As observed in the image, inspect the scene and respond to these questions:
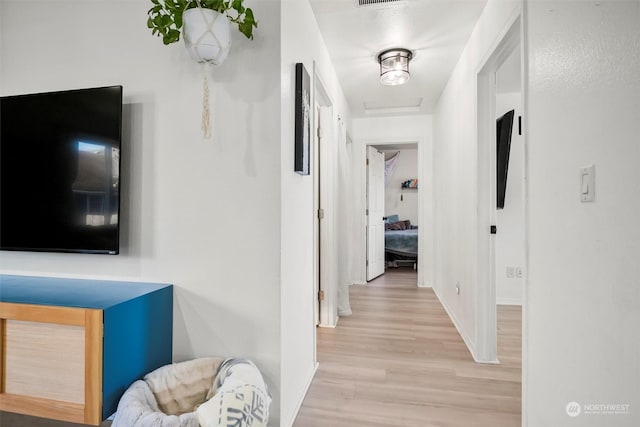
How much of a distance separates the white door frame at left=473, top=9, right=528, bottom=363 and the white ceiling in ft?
1.51

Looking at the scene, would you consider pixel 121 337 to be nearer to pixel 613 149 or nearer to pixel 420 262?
pixel 613 149

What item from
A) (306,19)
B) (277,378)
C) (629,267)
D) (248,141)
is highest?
(306,19)

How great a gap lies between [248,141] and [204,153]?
24 cm

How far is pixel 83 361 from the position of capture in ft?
4.22

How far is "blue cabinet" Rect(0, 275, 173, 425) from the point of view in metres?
1.26

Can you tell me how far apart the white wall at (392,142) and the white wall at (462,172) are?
48 centimetres

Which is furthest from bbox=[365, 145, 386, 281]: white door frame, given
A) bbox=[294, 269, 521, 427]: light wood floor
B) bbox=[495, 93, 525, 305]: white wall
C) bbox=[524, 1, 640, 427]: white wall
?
bbox=[524, 1, 640, 427]: white wall

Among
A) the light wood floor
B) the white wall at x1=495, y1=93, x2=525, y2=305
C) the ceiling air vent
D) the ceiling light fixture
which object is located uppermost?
the ceiling air vent

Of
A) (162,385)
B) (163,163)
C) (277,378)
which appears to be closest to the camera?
(162,385)

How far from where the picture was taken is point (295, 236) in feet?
5.88

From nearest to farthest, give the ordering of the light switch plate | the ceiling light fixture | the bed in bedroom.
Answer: the light switch plate
the ceiling light fixture
the bed in bedroom

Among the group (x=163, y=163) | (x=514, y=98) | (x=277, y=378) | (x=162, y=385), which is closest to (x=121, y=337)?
(x=162, y=385)

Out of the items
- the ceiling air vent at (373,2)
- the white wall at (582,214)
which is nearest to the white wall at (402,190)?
the ceiling air vent at (373,2)

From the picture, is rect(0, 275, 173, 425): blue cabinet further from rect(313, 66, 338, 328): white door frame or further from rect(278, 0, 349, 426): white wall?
rect(313, 66, 338, 328): white door frame
